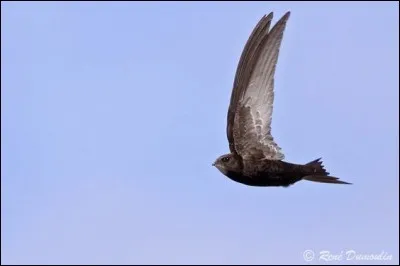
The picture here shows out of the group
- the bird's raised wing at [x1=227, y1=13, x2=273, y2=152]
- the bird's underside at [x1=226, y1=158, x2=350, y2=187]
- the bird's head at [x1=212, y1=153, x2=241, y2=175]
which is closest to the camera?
the bird's underside at [x1=226, y1=158, x2=350, y2=187]

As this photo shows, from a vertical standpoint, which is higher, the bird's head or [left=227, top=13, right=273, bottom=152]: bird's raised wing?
[left=227, top=13, right=273, bottom=152]: bird's raised wing

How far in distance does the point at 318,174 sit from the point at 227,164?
4.58ft

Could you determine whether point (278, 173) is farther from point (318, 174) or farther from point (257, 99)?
point (257, 99)

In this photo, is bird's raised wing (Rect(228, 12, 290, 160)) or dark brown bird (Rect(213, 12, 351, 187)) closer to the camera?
dark brown bird (Rect(213, 12, 351, 187))

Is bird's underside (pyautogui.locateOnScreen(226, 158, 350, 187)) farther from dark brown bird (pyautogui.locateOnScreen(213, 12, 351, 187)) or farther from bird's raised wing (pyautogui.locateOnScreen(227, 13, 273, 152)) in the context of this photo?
bird's raised wing (pyautogui.locateOnScreen(227, 13, 273, 152))

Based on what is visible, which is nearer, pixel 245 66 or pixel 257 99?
pixel 245 66

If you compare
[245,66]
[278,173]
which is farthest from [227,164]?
[245,66]

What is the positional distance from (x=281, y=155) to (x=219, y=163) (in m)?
0.97

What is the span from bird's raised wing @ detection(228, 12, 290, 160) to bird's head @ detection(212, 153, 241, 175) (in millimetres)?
161

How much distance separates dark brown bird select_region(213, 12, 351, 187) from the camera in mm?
8906

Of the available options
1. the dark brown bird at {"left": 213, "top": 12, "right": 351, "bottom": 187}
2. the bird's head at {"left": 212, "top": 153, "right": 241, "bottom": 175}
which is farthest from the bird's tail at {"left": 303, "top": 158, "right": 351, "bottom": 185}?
the bird's head at {"left": 212, "top": 153, "right": 241, "bottom": 175}

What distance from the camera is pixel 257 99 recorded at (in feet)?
30.7

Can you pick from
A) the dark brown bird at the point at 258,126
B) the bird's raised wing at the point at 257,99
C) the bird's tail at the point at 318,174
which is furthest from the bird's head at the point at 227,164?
the bird's tail at the point at 318,174

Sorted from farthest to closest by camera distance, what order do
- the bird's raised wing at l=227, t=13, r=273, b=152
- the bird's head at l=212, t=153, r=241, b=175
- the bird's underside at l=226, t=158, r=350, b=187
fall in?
the bird's raised wing at l=227, t=13, r=273, b=152
the bird's head at l=212, t=153, r=241, b=175
the bird's underside at l=226, t=158, r=350, b=187
